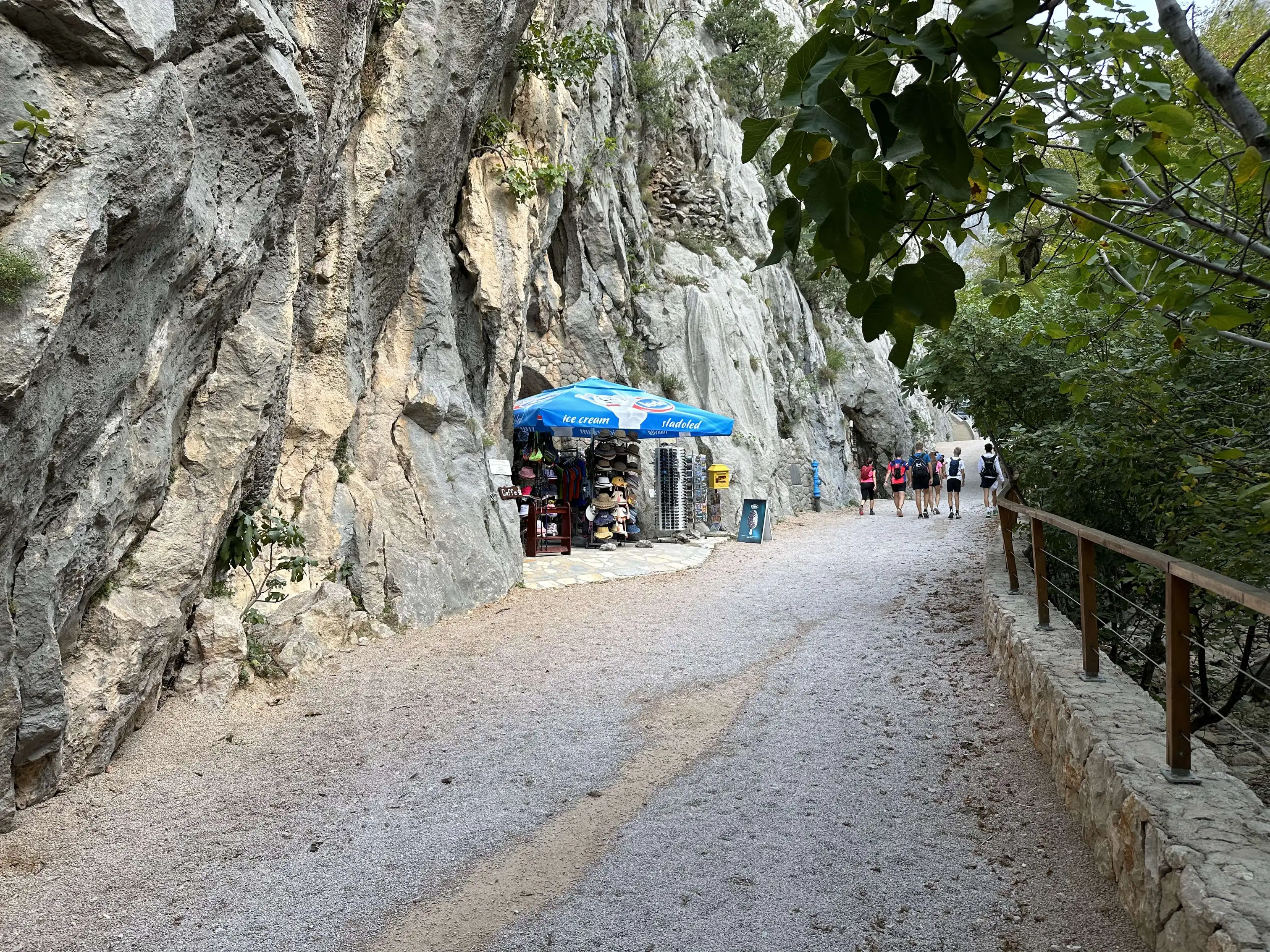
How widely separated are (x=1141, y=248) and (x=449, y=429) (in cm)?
733

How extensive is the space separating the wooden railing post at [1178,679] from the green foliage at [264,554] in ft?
18.8

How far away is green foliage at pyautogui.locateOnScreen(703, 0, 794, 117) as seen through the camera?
2559cm

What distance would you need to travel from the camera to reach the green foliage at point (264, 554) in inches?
243

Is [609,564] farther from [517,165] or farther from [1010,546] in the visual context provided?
[1010,546]

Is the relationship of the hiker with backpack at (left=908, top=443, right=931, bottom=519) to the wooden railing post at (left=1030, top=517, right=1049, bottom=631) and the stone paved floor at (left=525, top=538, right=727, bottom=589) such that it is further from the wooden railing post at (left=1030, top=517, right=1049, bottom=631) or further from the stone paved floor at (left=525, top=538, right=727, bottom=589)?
the wooden railing post at (left=1030, top=517, right=1049, bottom=631)

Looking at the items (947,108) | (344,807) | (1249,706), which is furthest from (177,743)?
(1249,706)

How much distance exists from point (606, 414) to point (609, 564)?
2302mm

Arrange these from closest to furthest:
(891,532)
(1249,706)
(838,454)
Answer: (1249,706) → (891,532) → (838,454)

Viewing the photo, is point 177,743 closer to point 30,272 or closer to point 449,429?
point 30,272

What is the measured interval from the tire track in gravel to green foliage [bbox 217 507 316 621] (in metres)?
3.14

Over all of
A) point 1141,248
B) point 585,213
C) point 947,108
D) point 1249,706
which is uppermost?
point 585,213

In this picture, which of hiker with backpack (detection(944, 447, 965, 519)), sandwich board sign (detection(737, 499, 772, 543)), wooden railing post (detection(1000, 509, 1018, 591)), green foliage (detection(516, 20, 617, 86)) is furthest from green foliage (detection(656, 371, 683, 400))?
wooden railing post (detection(1000, 509, 1018, 591))

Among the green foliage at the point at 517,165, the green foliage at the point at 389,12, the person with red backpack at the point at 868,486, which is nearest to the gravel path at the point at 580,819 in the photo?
the green foliage at the point at 389,12

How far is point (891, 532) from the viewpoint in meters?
16.7
